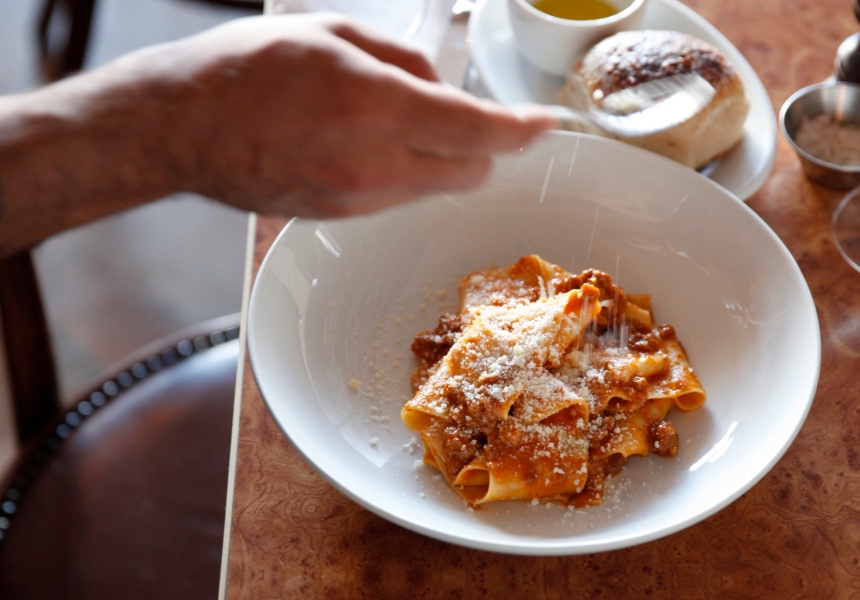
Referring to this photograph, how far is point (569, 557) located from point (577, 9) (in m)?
1.14

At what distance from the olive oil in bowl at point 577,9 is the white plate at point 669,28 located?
10 centimetres

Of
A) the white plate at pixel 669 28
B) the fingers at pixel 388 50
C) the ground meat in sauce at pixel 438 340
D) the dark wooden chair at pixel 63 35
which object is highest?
the fingers at pixel 388 50

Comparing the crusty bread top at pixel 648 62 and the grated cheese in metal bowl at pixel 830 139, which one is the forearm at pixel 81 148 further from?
the grated cheese in metal bowl at pixel 830 139

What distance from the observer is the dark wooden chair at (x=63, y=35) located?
294 cm

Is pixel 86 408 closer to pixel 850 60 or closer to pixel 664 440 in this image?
pixel 664 440

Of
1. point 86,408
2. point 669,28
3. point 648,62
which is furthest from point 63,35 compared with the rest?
point 648,62

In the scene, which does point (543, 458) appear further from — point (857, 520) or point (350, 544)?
point (857, 520)

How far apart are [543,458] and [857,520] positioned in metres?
0.47

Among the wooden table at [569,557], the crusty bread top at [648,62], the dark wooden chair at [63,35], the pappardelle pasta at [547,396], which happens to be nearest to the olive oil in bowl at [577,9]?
the crusty bread top at [648,62]

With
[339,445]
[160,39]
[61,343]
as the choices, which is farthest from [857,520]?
[160,39]

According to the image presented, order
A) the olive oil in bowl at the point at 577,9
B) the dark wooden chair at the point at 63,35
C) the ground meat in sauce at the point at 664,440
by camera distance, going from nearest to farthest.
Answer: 1. the ground meat in sauce at the point at 664,440
2. the olive oil in bowl at the point at 577,9
3. the dark wooden chair at the point at 63,35

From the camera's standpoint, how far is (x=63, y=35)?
10.5ft

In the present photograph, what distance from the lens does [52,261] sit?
2.78 meters

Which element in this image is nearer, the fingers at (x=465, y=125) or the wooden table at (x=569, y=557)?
the fingers at (x=465, y=125)
